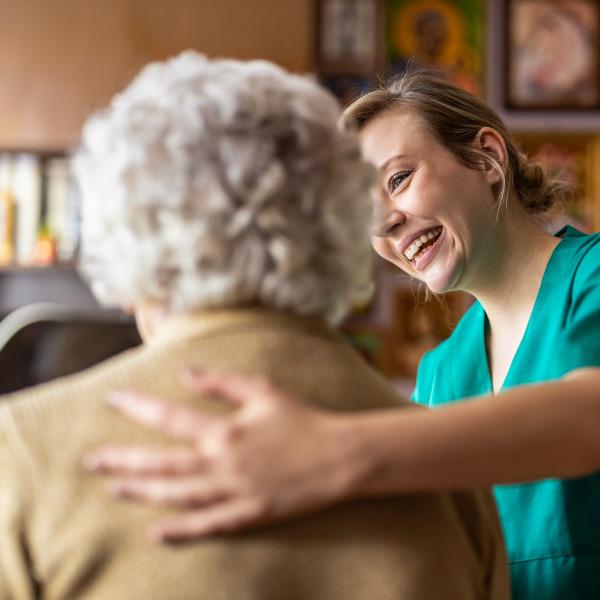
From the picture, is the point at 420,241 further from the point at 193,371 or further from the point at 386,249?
the point at 193,371

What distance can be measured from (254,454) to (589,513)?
0.71m

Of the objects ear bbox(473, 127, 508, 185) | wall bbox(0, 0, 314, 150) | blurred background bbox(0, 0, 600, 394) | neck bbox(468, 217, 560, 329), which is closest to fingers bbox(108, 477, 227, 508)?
neck bbox(468, 217, 560, 329)

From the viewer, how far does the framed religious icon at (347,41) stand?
12.6 ft

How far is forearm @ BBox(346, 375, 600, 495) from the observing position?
733 millimetres

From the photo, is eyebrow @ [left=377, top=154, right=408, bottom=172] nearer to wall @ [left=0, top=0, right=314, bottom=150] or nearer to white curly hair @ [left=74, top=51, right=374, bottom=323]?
white curly hair @ [left=74, top=51, right=374, bottom=323]

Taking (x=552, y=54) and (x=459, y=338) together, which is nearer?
(x=459, y=338)

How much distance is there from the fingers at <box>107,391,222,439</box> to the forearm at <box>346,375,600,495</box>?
0.13 meters

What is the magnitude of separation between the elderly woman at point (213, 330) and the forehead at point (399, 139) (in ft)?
2.41

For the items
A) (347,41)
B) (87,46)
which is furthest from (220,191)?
(347,41)

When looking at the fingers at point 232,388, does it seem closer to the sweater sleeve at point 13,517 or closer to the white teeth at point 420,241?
the sweater sleeve at point 13,517

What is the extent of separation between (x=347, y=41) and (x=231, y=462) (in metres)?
3.38

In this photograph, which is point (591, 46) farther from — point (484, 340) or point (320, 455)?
point (320, 455)

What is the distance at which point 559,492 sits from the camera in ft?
4.07

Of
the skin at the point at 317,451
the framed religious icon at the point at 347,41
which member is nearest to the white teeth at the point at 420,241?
the skin at the point at 317,451
